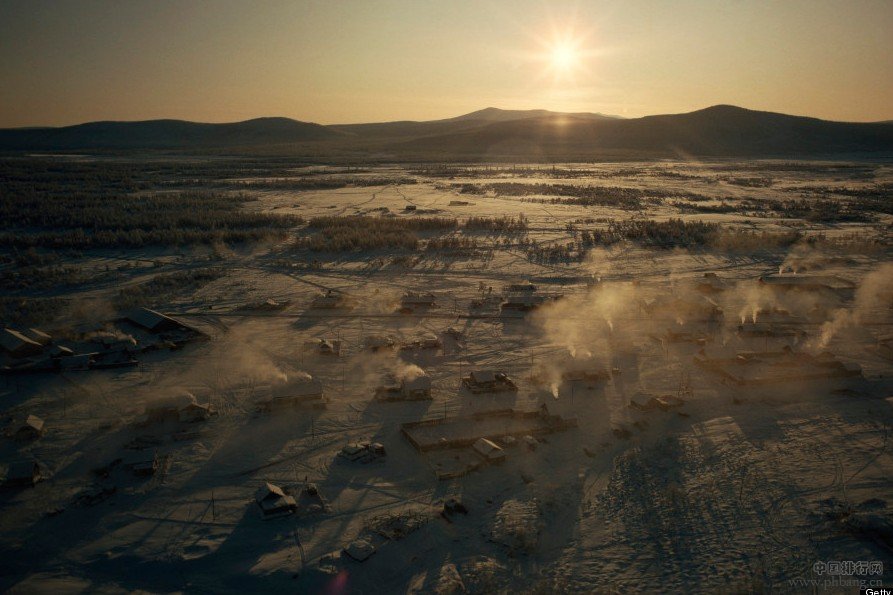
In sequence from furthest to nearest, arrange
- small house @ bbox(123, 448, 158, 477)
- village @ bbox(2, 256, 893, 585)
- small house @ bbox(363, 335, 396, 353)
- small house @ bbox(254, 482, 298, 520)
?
small house @ bbox(363, 335, 396, 353), small house @ bbox(123, 448, 158, 477), village @ bbox(2, 256, 893, 585), small house @ bbox(254, 482, 298, 520)

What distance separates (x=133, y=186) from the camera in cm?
5188

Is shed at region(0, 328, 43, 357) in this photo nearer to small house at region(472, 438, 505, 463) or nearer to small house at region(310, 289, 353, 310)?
small house at region(310, 289, 353, 310)

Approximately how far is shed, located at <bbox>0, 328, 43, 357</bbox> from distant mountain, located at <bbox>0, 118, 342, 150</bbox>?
165m

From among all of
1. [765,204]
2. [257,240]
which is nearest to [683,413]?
[257,240]

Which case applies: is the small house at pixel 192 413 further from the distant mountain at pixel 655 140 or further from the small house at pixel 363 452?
the distant mountain at pixel 655 140

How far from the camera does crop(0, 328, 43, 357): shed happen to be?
46.0ft

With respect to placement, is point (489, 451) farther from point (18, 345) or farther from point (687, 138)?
point (687, 138)

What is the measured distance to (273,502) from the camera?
8.65 meters

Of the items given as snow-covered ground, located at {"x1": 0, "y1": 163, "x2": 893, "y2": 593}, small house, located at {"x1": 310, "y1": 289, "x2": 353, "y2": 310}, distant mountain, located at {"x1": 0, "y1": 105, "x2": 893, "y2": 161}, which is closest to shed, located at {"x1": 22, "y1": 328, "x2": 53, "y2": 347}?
snow-covered ground, located at {"x1": 0, "y1": 163, "x2": 893, "y2": 593}

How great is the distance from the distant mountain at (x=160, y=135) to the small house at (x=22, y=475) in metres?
172

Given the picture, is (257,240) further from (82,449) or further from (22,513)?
(22,513)

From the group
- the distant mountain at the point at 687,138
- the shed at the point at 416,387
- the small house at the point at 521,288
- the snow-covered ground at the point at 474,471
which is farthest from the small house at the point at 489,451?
the distant mountain at the point at 687,138

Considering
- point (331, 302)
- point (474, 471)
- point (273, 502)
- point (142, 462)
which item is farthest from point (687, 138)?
point (142, 462)

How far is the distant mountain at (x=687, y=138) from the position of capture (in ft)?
381
